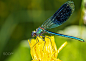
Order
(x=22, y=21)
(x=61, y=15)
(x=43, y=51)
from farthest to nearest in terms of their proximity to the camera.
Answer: (x=22, y=21), (x=61, y=15), (x=43, y=51)

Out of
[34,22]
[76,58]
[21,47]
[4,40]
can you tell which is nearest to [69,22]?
[34,22]

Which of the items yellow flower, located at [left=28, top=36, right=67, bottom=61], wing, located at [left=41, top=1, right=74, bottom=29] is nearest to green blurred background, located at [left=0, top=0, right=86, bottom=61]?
wing, located at [left=41, top=1, right=74, bottom=29]

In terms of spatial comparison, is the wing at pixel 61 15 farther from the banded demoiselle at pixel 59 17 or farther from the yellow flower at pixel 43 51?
the yellow flower at pixel 43 51

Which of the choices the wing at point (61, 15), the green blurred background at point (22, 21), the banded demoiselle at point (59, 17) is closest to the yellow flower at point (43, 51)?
the banded demoiselle at point (59, 17)

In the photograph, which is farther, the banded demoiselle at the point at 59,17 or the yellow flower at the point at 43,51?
the banded demoiselle at the point at 59,17

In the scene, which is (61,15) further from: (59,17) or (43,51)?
(43,51)

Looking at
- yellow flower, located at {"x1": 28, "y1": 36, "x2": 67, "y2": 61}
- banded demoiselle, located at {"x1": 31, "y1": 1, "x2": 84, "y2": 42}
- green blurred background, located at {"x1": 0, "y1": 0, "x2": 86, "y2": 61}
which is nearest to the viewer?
yellow flower, located at {"x1": 28, "y1": 36, "x2": 67, "y2": 61}

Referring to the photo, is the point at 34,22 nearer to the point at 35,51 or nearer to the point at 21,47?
the point at 21,47

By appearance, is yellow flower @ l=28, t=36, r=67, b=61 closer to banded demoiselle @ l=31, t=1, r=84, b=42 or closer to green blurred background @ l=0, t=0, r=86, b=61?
banded demoiselle @ l=31, t=1, r=84, b=42

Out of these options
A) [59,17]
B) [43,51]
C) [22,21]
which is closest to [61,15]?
[59,17]
